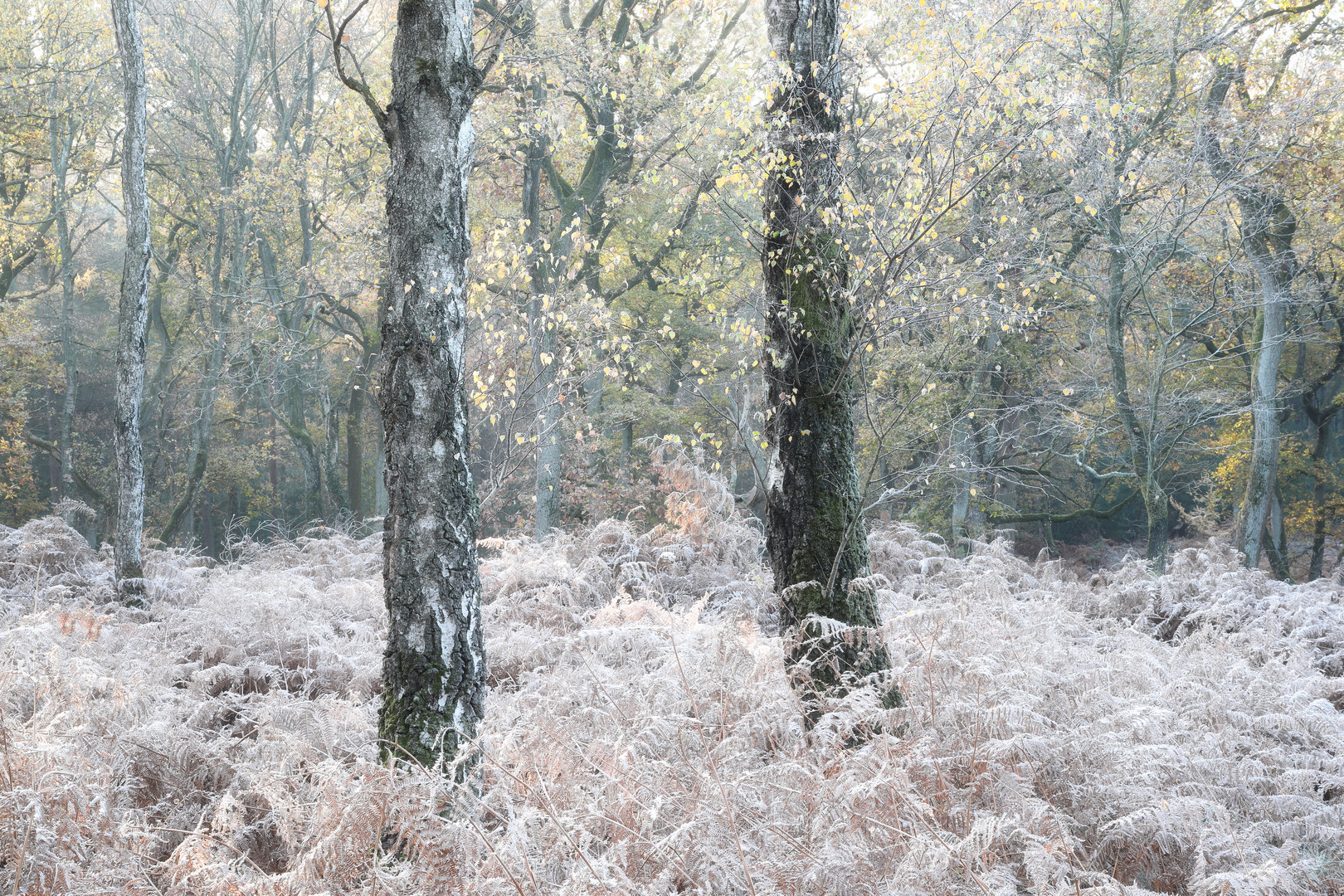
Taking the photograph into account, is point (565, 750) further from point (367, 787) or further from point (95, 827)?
point (95, 827)

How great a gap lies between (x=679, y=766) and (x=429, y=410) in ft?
5.70

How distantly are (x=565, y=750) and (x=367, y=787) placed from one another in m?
0.73

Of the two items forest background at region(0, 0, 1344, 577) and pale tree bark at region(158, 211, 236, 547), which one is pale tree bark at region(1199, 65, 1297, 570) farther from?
pale tree bark at region(158, 211, 236, 547)

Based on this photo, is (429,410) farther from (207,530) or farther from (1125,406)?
(207,530)

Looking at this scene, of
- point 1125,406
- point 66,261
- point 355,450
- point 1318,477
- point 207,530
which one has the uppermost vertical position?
point 66,261

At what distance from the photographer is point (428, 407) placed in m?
3.16

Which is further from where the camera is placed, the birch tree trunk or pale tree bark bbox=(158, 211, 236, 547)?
pale tree bark bbox=(158, 211, 236, 547)

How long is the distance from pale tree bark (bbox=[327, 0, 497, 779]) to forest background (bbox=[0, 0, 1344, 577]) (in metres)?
1.11

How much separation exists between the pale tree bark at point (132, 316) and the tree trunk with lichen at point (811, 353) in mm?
6528

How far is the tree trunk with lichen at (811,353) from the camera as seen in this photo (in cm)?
392

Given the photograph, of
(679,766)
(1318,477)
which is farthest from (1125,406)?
(1318,477)

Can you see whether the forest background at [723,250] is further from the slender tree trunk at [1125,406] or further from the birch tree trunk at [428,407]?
the birch tree trunk at [428,407]

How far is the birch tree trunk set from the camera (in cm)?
311

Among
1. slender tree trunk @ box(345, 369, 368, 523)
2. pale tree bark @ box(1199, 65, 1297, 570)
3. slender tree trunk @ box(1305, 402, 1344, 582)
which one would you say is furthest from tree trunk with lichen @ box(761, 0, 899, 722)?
slender tree trunk @ box(345, 369, 368, 523)
